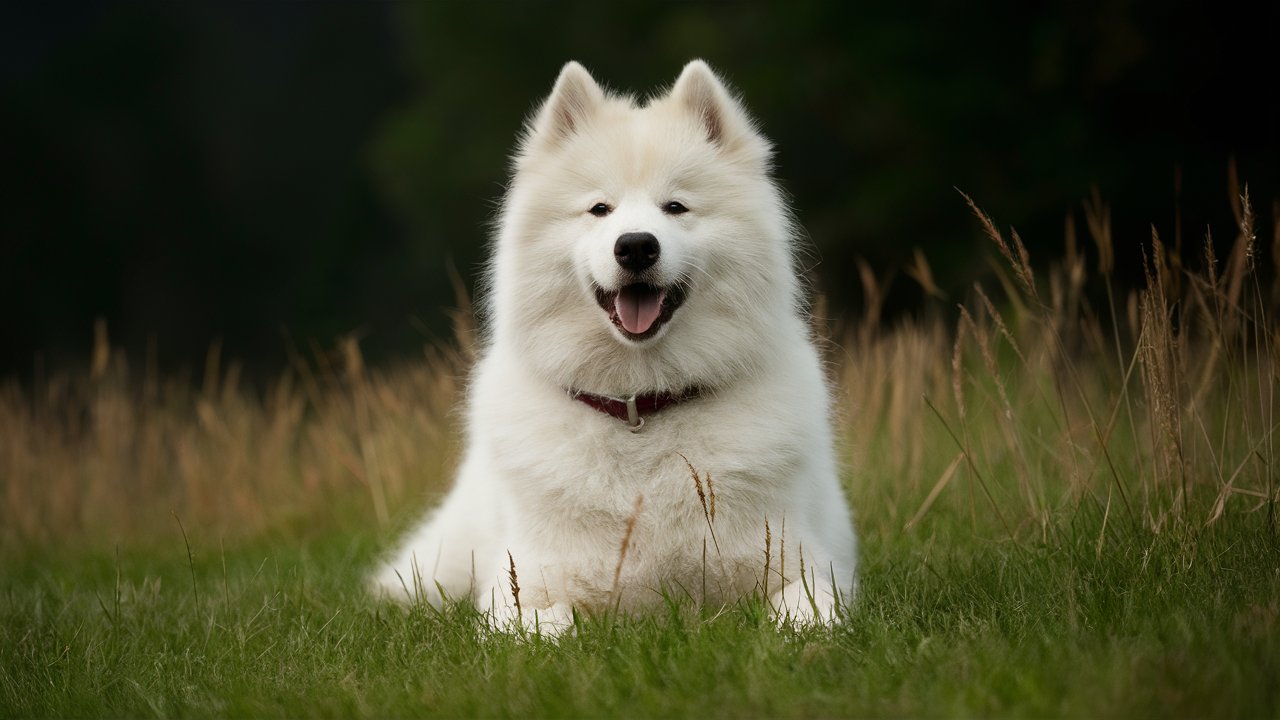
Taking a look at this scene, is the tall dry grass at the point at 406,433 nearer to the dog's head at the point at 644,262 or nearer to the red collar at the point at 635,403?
the dog's head at the point at 644,262

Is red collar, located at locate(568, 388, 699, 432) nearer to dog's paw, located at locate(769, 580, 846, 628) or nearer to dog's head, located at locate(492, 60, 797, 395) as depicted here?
dog's head, located at locate(492, 60, 797, 395)

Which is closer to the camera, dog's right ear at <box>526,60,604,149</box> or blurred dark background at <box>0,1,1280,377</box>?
dog's right ear at <box>526,60,604,149</box>

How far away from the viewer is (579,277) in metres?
3.47

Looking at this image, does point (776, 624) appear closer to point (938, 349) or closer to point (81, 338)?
point (938, 349)

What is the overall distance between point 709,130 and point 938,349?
302cm

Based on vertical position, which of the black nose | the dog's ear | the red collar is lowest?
the red collar

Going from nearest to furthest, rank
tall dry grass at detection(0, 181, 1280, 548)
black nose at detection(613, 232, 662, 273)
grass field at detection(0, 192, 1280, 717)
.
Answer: grass field at detection(0, 192, 1280, 717) → black nose at detection(613, 232, 662, 273) → tall dry grass at detection(0, 181, 1280, 548)

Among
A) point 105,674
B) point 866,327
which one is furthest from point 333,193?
point 105,674

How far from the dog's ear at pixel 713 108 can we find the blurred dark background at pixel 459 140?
0.94 meters

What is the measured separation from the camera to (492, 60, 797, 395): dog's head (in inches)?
134

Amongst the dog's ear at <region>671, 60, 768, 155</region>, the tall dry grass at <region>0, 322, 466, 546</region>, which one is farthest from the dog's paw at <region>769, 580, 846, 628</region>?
the tall dry grass at <region>0, 322, 466, 546</region>

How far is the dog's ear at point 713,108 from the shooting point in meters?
3.73

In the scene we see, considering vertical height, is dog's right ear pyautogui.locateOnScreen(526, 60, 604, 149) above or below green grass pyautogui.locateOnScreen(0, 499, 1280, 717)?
above

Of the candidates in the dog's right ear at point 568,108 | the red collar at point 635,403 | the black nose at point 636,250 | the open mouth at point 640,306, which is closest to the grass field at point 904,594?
the red collar at point 635,403
